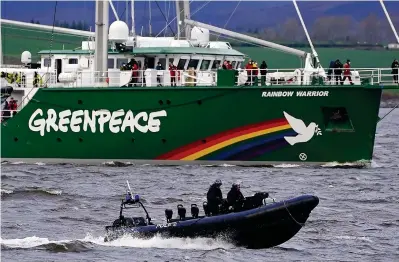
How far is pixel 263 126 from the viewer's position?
174ft

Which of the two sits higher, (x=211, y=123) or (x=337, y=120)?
(x=337, y=120)

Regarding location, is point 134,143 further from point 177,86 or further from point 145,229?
point 145,229

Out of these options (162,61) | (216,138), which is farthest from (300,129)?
(162,61)

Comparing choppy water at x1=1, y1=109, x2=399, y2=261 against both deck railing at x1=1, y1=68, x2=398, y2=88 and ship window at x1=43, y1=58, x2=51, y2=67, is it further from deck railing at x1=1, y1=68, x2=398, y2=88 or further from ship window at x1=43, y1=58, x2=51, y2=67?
ship window at x1=43, y1=58, x2=51, y2=67

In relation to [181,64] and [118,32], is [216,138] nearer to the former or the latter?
[181,64]

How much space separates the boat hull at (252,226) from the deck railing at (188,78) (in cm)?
1741

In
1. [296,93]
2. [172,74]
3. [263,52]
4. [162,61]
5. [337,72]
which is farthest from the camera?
[263,52]

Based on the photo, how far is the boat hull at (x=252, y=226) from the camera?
3497 centimetres

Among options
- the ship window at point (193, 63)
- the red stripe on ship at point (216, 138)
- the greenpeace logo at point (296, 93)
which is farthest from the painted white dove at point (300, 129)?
the ship window at point (193, 63)

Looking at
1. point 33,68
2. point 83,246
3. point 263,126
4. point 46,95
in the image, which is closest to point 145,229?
point 83,246

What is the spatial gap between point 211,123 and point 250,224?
61.7 feet

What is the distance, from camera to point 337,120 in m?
53.0

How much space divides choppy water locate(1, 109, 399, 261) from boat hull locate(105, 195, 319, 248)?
233mm

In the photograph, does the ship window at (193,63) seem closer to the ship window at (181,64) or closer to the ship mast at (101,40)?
the ship window at (181,64)
